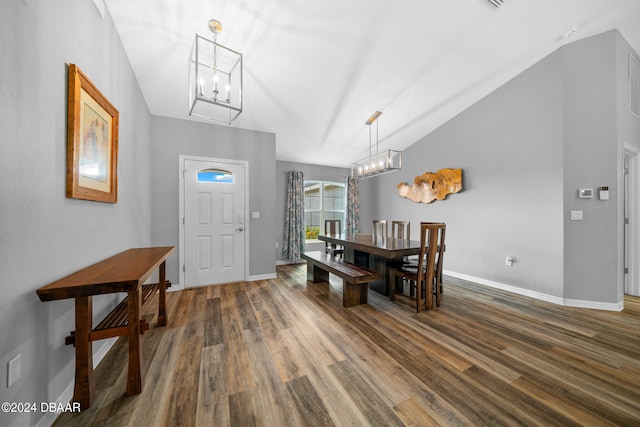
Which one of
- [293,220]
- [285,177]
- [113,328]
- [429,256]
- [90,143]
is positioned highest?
[285,177]

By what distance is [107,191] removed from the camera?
1911mm

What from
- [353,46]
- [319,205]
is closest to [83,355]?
[353,46]

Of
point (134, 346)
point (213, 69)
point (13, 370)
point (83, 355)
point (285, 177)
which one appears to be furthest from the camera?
point (285, 177)

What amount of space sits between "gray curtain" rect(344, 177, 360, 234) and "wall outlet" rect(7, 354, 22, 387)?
17.2ft

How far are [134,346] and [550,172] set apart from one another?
15.3 ft

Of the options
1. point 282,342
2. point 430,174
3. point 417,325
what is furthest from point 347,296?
point 430,174

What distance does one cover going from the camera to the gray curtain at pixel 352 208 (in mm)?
5898

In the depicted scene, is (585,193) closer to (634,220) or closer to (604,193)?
(604,193)

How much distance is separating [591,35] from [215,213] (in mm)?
5436

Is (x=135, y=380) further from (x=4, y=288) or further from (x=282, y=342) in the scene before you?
(x=282, y=342)

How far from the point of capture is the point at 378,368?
5.47ft

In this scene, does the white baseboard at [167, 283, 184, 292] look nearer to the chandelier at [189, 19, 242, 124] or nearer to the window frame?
the chandelier at [189, 19, 242, 124]

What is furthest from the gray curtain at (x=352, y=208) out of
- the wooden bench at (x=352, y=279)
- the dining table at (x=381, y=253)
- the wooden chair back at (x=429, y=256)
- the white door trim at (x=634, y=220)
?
the white door trim at (x=634, y=220)

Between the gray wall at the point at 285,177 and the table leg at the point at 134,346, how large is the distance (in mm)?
3504
